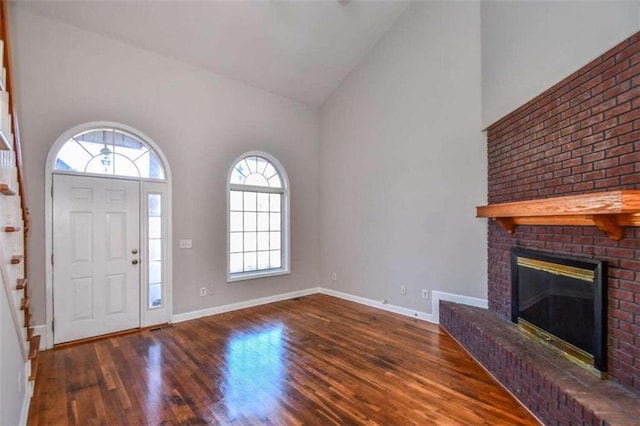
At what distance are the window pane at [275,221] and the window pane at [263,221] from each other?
10 centimetres

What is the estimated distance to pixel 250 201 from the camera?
5.11 meters

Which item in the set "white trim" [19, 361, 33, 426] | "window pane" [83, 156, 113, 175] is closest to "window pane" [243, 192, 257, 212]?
"window pane" [83, 156, 113, 175]

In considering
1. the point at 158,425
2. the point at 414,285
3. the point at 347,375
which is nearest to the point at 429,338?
the point at 414,285

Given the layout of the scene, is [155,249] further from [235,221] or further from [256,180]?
[256,180]

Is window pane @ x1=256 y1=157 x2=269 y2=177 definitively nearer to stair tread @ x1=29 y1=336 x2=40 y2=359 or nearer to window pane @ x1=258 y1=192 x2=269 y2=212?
window pane @ x1=258 y1=192 x2=269 y2=212

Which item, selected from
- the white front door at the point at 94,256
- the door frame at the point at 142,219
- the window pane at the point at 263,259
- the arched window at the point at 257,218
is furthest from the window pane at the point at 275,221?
the white front door at the point at 94,256

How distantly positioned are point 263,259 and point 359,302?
5.92 feet

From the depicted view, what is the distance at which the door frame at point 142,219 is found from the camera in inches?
132

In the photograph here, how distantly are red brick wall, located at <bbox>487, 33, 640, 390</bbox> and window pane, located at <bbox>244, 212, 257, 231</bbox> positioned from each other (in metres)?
3.67

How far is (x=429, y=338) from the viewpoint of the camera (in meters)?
3.55

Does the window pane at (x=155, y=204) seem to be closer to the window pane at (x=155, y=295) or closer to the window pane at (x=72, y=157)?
the window pane at (x=72, y=157)

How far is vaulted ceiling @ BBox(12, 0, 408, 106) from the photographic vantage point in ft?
11.5

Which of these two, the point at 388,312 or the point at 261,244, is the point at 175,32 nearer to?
the point at 261,244

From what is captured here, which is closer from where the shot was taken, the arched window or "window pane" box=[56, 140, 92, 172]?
"window pane" box=[56, 140, 92, 172]
